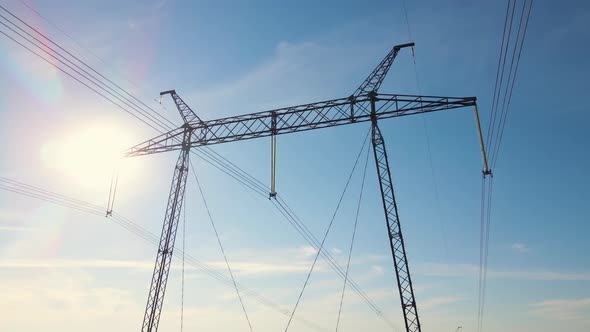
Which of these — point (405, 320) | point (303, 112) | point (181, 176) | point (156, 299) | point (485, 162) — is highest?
point (303, 112)

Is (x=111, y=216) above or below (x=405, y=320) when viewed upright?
above

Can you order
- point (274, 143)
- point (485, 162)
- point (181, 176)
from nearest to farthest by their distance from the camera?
point (485, 162) → point (274, 143) → point (181, 176)

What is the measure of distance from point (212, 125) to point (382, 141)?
13.9 m

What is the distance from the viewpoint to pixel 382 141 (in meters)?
30.7

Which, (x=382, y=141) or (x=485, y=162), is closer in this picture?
(x=485, y=162)

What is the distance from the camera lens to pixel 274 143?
3175 centimetres

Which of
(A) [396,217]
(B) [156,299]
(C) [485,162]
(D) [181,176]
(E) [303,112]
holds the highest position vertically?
(E) [303,112]

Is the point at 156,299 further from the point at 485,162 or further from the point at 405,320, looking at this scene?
the point at 485,162

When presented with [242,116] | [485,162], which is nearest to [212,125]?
[242,116]

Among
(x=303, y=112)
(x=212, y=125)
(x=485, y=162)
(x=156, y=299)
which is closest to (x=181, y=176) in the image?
(x=212, y=125)

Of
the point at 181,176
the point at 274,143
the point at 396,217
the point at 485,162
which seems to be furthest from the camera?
the point at 181,176

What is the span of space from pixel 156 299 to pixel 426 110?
2562 centimetres

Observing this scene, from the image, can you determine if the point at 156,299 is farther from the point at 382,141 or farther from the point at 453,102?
the point at 453,102

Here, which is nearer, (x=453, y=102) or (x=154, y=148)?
(x=453, y=102)
